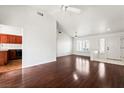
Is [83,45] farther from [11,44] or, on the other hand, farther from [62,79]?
[62,79]

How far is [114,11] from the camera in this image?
420 centimetres

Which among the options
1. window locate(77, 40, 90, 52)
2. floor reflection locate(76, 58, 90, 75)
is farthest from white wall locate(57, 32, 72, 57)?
floor reflection locate(76, 58, 90, 75)

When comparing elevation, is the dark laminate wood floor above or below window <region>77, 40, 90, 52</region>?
below

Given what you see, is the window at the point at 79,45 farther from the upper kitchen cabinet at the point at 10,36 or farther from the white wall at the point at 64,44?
the upper kitchen cabinet at the point at 10,36

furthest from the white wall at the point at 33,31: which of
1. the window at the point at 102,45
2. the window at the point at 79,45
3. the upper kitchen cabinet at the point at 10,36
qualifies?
the window at the point at 79,45

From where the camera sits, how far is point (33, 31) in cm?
484

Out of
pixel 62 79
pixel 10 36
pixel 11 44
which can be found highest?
pixel 10 36

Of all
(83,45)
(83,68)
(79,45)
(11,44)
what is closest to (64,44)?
(79,45)

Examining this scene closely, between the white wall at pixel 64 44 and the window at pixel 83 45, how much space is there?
1025 millimetres

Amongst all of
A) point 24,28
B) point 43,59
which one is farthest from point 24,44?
point 43,59

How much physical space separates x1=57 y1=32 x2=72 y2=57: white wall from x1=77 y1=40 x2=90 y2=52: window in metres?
1.03

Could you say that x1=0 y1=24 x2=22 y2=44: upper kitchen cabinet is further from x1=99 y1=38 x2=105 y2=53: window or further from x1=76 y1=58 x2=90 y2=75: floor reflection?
x1=99 y1=38 x2=105 y2=53: window

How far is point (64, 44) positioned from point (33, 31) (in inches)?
189

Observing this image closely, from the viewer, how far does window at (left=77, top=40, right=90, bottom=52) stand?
933 cm
